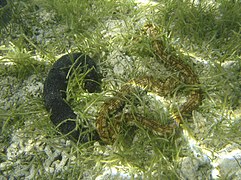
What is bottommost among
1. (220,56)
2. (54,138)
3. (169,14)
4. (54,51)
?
(54,138)

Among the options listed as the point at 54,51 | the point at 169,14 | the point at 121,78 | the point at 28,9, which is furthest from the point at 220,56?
the point at 28,9

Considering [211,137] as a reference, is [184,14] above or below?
above

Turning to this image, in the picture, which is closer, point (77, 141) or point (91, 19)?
point (77, 141)

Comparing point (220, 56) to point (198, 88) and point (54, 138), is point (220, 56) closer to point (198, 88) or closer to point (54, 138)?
point (198, 88)

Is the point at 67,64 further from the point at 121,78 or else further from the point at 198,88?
the point at 198,88

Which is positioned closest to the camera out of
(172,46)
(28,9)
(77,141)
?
(77,141)

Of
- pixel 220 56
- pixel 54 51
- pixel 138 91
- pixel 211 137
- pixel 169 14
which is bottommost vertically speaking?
pixel 211 137

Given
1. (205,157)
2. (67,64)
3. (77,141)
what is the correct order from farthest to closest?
(67,64), (77,141), (205,157)

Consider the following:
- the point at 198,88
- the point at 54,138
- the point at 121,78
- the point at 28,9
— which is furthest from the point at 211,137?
the point at 28,9

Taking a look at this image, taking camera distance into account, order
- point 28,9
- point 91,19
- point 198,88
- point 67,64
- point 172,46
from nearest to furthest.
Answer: point 198,88
point 67,64
point 172,46
point 91,19
point 28,9
